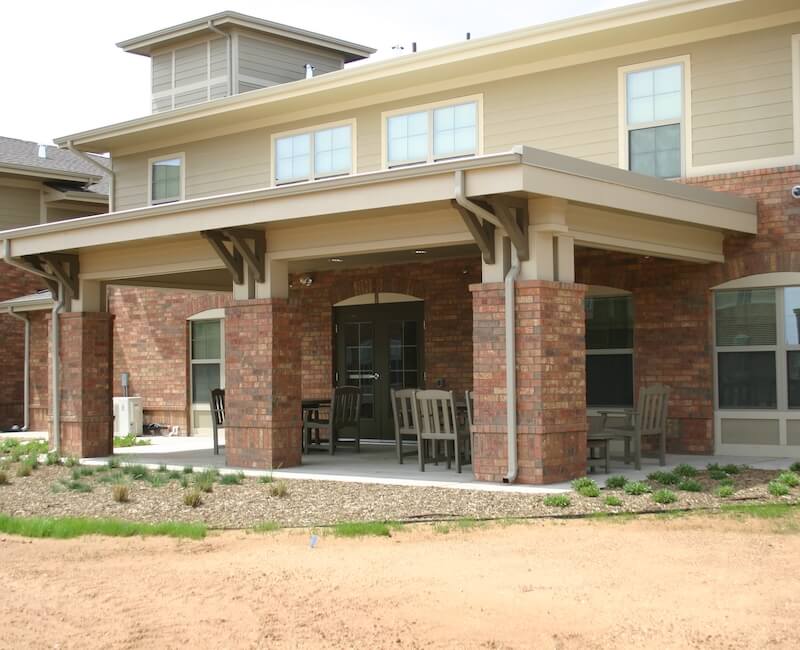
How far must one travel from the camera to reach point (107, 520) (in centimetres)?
958

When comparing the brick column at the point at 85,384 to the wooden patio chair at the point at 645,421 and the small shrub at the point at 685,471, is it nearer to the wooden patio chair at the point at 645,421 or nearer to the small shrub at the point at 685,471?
the wooden patio chair at the point at 645,421

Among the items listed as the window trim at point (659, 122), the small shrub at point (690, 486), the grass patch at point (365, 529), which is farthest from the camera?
the window trim at point (659, 122)

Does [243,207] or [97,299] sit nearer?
[243,207]

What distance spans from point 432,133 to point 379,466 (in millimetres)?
5476

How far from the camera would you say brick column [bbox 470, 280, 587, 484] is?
10875 millimetres

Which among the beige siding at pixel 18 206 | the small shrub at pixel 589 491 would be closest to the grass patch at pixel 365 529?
the small shrub at pixel 589 491

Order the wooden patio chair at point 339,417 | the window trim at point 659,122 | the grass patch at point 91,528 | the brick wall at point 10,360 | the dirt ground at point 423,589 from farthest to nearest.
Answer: the brick wall at point 10,360
the wooden patio chair at point 339,417
the window trim at point 659,122
the grass patch at point 91,528
the dirt ground at point 423,589

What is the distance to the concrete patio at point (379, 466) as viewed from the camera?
1137 centimetres

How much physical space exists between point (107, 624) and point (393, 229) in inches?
278

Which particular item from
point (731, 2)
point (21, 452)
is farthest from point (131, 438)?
point (731, 2)

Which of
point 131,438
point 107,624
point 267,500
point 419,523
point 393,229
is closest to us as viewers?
point 107,624

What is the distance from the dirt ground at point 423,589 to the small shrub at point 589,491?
1.27m

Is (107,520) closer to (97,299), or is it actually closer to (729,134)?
(97,299)

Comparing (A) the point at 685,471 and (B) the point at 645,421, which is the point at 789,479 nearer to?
(A) the point at 685,471
